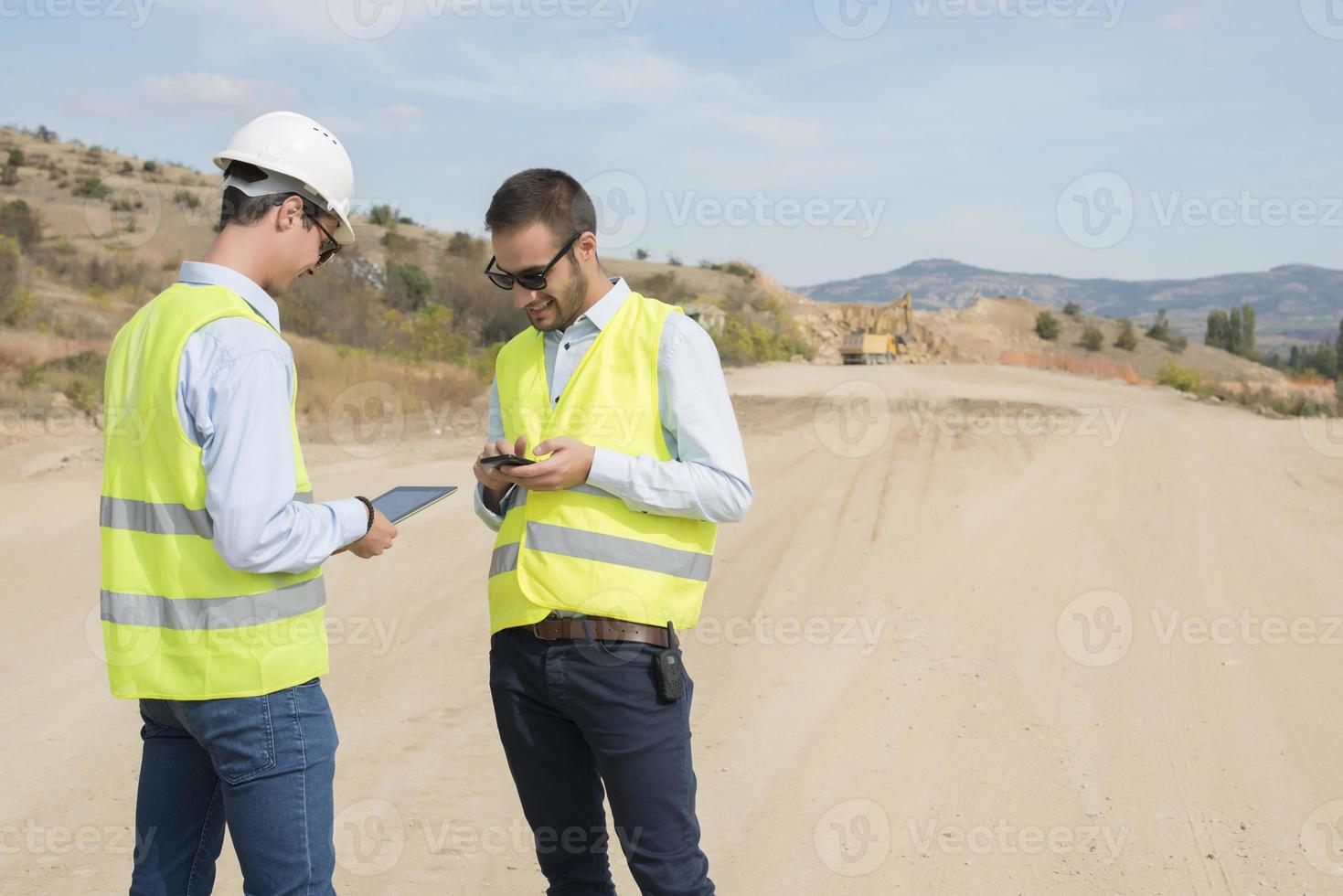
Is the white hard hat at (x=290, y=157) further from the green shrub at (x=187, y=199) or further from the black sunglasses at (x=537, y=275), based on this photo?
the green shrub at (x=187, y=199)

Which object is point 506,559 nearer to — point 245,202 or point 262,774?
point 262,774

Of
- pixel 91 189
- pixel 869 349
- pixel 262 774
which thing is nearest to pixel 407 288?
pixel 869 349

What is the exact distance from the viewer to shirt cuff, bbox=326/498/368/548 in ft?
7.60

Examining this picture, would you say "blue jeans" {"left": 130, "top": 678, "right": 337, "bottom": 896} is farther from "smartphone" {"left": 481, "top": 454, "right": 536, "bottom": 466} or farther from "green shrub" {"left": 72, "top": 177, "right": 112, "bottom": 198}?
"green shrub" {"left": 72, "top": 177, "right": 112, "bottom": 198}

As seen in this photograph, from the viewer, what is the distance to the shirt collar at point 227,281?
7.45 feet

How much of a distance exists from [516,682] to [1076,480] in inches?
291

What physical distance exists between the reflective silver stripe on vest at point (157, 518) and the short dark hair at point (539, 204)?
0.97 metres

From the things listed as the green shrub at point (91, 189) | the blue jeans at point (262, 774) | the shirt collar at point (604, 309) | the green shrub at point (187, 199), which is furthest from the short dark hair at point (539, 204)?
the green shrub at point (91, 189)

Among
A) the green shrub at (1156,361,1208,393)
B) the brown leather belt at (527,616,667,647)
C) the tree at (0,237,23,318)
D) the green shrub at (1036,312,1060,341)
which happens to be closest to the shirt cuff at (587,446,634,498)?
the brown leather belt at (527,616,667,647)

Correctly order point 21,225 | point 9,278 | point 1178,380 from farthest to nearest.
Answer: point 21,225 < point 1178,380 < point 9,278

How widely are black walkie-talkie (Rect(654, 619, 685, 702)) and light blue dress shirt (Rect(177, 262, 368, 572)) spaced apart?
84 centimetres

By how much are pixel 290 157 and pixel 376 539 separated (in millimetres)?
840

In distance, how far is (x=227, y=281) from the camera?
2.27m

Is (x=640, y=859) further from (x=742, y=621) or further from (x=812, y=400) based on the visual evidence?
(x=812, y=400)
